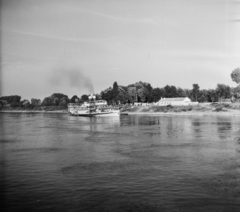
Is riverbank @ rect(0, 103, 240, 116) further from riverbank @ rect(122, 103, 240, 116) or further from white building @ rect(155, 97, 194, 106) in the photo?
white building @ rect(155, 97, 194, 106)

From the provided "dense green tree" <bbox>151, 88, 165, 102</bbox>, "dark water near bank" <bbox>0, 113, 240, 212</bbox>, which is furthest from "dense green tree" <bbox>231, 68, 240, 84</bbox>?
"dark water near bank" <bbox>0, 113, 240, 212</bbox>

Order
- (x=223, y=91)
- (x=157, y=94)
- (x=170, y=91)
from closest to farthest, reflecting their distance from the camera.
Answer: (x=223, y=91) < (x=157, y=94) < (x=170, y=91)

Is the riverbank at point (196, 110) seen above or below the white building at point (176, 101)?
below

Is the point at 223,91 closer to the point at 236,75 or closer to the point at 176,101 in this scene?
the point at 176,101

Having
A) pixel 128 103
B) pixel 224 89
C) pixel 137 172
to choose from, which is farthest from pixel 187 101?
pixel 137 172

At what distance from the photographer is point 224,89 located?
16512 cm

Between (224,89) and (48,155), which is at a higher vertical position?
(224,89)

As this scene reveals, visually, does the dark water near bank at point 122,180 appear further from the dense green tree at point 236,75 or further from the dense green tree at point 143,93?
the dense green tree at point 143,93

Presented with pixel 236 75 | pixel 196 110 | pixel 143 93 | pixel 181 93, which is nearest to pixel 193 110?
pixel 196 110

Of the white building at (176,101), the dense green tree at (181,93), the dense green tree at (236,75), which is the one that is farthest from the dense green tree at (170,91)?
the dense green tree at (236,75)

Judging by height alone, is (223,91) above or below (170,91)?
below

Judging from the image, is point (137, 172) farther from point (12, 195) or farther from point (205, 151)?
point (205, 151)

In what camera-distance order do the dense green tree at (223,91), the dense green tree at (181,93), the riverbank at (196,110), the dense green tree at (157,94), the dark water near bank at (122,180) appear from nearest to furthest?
1. the dark water near bank at (122,180)
2. the riverbank at (196,110)
3. the dense green tree at (223,91)
4. the dense green tree at (157,94)
5. the dense green tree at (181,93)

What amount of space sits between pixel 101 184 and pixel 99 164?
247 inches
